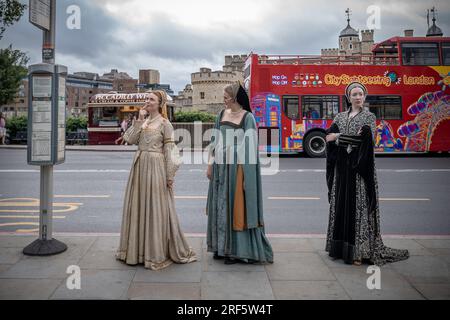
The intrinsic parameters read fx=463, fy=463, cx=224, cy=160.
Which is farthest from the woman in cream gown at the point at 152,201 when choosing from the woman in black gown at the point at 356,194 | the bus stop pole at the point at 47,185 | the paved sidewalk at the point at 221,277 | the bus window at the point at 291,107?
the bus window at the point at 291,107

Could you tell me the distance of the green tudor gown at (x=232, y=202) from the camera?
477 cm

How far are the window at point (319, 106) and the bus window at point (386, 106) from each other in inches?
54.7

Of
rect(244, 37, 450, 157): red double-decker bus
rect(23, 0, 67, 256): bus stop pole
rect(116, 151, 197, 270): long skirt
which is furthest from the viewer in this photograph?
rect(244, 37, 450, 157): red double-decker bus

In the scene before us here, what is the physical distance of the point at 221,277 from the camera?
439cm

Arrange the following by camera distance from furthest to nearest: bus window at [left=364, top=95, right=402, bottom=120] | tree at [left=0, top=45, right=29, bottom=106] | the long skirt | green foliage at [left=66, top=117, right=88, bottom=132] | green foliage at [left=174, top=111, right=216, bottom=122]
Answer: green foliage at [left=66, top=117, right=88, bottom=132], green foliage at [left=174, top=111, right=216, bottom=122], tree at [left=0, top=45, right=29, bottom=106], bus window at [left=364, top=95, right=402, bottom=120], the long skirt

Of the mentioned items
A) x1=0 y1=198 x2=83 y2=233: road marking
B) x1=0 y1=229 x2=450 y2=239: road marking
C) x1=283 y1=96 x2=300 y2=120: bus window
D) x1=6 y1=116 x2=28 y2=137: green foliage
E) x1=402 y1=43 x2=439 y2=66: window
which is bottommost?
x1=0 y1=229 x2=450 y2=239: road marking

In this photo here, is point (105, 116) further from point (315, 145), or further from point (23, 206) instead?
point (23, 206)

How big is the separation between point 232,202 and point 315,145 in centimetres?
1420

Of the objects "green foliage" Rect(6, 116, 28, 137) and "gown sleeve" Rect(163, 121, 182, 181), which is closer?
"gown sleeve" Rect(163, 121, 182, 181)

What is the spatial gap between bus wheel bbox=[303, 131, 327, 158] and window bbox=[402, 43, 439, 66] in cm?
440

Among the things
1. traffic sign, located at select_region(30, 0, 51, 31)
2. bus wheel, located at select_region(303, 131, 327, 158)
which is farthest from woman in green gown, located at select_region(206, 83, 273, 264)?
bus wheel, located at select_region(303, 131, 327, 158)

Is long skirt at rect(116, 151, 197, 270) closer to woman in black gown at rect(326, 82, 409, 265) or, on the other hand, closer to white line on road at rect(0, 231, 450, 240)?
white line on road at rect(0, 231, 450, 240)

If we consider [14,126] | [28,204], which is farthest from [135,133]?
[14,126]

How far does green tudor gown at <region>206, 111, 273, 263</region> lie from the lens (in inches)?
188
